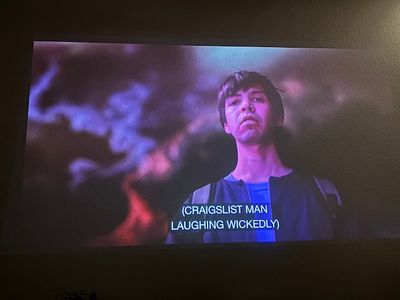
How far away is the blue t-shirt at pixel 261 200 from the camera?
186 cm

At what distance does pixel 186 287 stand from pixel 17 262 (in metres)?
0.95

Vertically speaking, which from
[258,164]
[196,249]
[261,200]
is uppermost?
[258,164]

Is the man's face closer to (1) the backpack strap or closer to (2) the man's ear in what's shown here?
(2) the man's ear

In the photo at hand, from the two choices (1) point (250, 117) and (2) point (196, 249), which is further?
(1) point (250, 117)

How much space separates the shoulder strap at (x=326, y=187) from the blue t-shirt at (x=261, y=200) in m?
0.32

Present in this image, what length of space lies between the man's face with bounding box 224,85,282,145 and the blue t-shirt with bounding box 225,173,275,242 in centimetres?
26

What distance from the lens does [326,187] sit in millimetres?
1941

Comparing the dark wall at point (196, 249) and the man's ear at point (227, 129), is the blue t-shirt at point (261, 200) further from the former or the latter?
the man's ear at point (227, 129)

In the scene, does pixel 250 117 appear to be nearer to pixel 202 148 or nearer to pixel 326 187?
pixel 202 148

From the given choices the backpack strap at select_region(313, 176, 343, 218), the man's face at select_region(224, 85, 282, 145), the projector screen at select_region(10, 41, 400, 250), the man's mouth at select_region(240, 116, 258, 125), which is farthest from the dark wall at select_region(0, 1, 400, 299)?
the man's mouth at select_region(240, 116, 258, 125)

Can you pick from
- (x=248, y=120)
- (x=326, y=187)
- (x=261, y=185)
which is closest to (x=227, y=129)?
(x=248, y=120)

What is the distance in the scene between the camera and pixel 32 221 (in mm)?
1768

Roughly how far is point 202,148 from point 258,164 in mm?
357

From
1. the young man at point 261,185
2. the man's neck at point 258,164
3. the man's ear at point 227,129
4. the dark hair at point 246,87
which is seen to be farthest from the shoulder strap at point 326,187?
the man's ear at point 227,129
